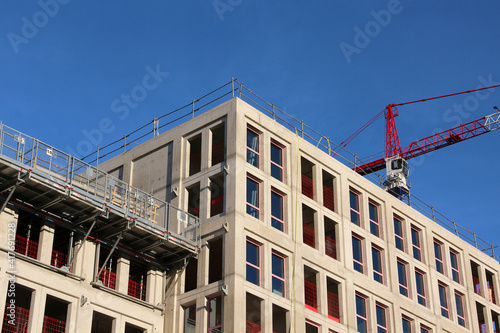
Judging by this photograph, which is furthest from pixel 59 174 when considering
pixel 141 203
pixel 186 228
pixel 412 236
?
pixel 412 236

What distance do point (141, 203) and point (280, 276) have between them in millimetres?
9788

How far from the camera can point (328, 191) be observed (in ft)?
196

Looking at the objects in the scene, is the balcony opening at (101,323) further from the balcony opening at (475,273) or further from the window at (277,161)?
the balcony opening at (475,273)

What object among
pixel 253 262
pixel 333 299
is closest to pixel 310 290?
pixel 333 299

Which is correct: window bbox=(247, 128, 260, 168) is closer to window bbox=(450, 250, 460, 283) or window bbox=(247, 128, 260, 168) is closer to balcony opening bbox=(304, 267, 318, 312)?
balcony opening bbox=(304, 267, 318, 312)

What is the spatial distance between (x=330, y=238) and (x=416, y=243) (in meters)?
10.9

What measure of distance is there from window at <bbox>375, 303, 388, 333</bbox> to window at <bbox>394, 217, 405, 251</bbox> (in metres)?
6.20

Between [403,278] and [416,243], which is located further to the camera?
[416,243]

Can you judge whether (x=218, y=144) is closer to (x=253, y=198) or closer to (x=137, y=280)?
(x=253, y=198)

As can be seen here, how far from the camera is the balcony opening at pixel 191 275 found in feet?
170

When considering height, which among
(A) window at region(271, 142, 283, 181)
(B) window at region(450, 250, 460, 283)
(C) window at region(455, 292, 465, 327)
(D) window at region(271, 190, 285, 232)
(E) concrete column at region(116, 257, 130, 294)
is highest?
(A) window at region(271, 142, 283, 181)

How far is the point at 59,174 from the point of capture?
45.0 metres

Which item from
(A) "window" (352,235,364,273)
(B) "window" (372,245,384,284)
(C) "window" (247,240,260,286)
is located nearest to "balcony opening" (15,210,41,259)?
(C) "window" (247,240,260,286)

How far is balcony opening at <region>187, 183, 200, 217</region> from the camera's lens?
53.6m
